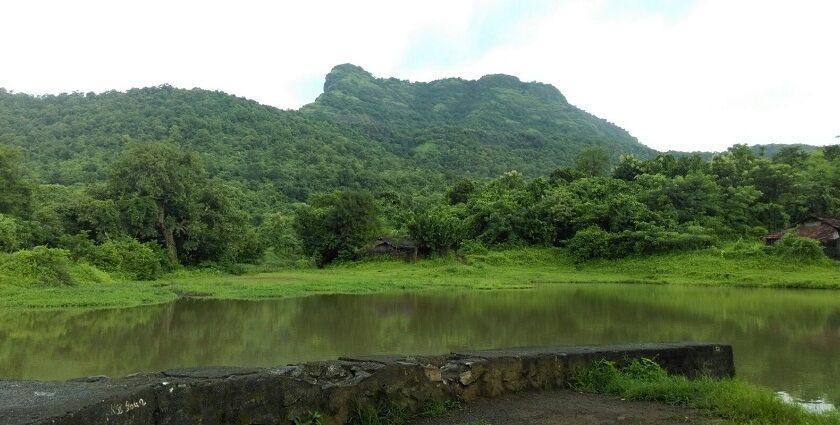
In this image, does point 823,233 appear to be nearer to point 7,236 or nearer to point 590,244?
point 590,244

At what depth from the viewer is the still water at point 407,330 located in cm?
1048

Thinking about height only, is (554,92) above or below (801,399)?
above

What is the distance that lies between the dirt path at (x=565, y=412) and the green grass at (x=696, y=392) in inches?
6.6

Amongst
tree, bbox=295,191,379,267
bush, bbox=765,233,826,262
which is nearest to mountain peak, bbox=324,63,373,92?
tree, bbox=295,191,379,267

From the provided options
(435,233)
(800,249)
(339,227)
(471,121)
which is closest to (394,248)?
(435,233)

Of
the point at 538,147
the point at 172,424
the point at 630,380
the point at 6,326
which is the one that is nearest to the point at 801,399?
the point at 630,380

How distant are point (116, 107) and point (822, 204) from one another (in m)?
81.6

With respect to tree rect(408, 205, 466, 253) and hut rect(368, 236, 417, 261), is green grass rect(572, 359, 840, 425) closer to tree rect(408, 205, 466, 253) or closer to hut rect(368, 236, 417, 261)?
tree rect(408, 205, 466, 253)

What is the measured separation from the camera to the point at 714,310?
18266 mm

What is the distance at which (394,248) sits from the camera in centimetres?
4003

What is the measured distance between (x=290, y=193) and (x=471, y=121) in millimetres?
77482

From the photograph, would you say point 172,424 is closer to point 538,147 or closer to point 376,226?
point 376,226

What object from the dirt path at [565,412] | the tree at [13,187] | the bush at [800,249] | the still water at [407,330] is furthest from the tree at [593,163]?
the dirt path at [565,412]

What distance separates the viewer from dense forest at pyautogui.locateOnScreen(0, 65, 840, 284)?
100ft
